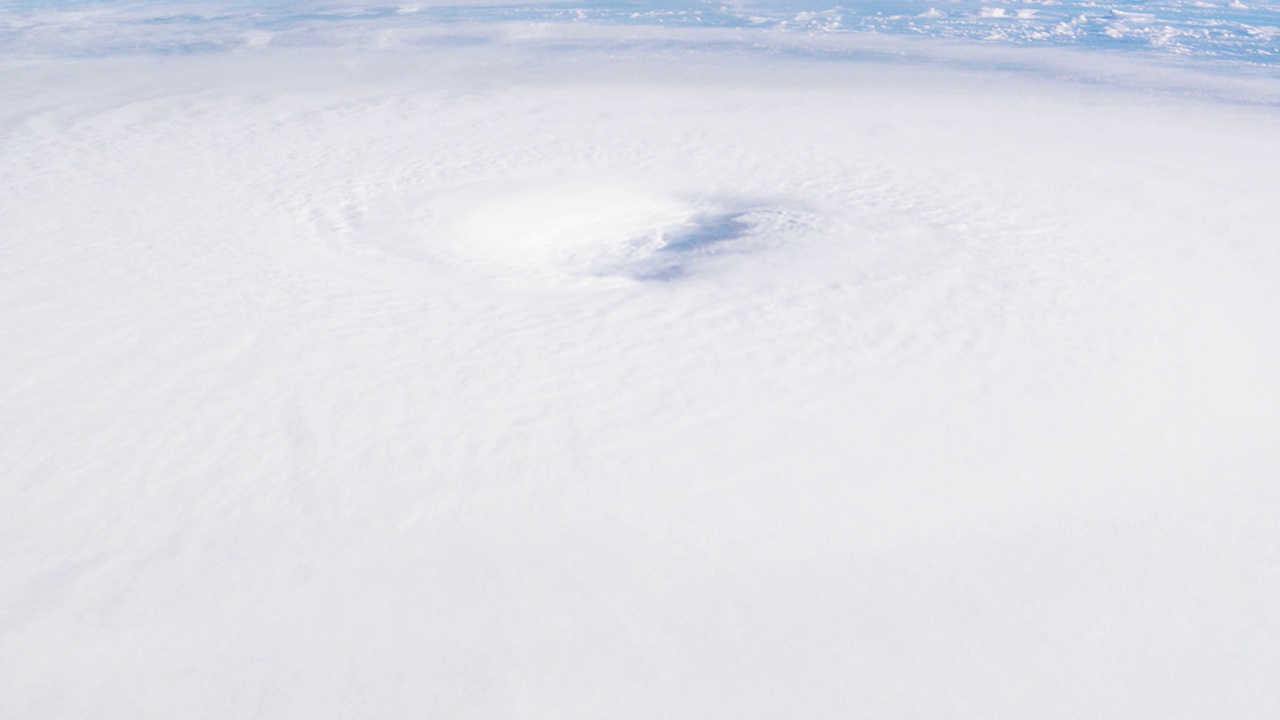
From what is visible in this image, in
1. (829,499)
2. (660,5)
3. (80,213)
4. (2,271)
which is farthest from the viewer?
(660,5)

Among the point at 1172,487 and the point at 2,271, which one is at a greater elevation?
the point at 2,271

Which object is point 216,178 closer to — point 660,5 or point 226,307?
point 226,307

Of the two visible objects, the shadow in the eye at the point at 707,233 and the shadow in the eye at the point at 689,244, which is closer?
the shadow in the eye at the point at 689,244

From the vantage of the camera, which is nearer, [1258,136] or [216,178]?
[216,178]

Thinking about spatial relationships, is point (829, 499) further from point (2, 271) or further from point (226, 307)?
point (2, 271)

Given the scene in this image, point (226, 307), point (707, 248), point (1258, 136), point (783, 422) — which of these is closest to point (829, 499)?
point (783, 422)

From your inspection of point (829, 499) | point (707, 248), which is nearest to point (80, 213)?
point (707, 248)

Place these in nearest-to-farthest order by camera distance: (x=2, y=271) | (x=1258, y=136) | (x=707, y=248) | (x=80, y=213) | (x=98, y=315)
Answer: (x=98, y=315), (x=2, y=271), (x=707, y=248), (x=80, y=213), (x=1258, y=136)

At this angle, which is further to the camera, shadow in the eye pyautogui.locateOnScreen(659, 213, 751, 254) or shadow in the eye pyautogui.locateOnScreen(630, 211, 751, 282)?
shadow in the eye pyautogui.locateOnScreen(659, 213, 751, 254)

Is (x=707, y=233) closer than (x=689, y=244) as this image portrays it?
No
